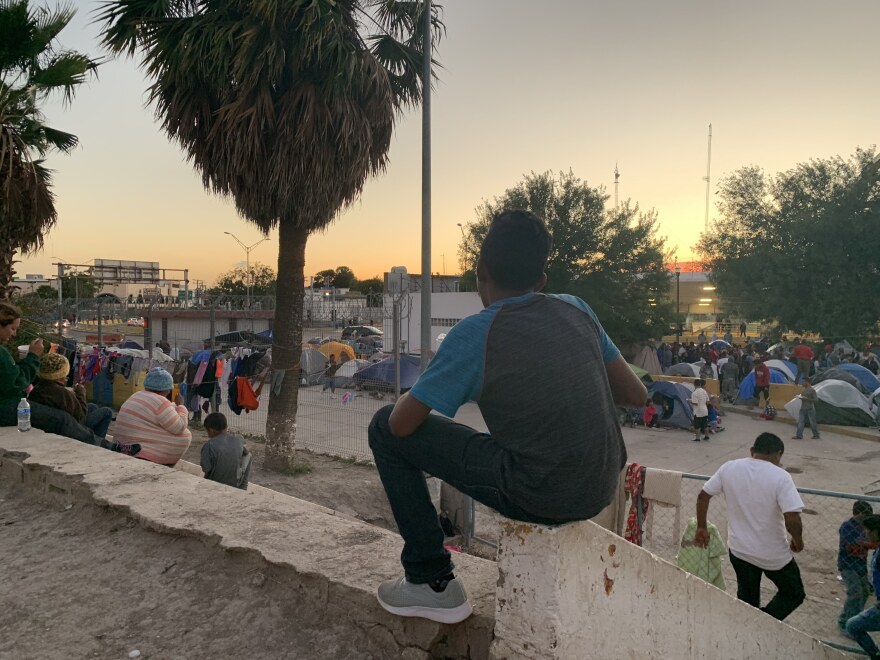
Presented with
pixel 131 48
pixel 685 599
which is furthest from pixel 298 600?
pixel 131 48

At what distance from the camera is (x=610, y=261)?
25828mm

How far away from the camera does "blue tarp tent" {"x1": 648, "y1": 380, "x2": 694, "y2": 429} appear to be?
16.1 meters

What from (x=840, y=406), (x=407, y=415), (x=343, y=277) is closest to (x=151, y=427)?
(x=407, y=415)

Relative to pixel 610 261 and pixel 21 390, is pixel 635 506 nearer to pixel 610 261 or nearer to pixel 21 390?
pixel 21 390

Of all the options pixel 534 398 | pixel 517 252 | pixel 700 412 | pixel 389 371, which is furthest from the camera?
pixel 389 371

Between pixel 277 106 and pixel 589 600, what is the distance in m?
9.00

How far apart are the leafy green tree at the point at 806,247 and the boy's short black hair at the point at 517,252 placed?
2554cm

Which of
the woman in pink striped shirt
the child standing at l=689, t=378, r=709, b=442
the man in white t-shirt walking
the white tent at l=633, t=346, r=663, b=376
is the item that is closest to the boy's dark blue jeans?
the man in white t-shirt walking

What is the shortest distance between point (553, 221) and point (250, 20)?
19.7 meters

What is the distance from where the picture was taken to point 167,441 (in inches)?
210

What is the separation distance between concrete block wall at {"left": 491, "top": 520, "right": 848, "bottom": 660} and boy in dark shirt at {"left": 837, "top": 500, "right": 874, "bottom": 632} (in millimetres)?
3966

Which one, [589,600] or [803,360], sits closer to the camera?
[589,600]

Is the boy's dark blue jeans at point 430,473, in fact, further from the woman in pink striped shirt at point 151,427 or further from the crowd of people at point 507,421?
the woman in pink striped shirt at point 151,427

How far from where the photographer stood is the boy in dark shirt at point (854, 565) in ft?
17.3
